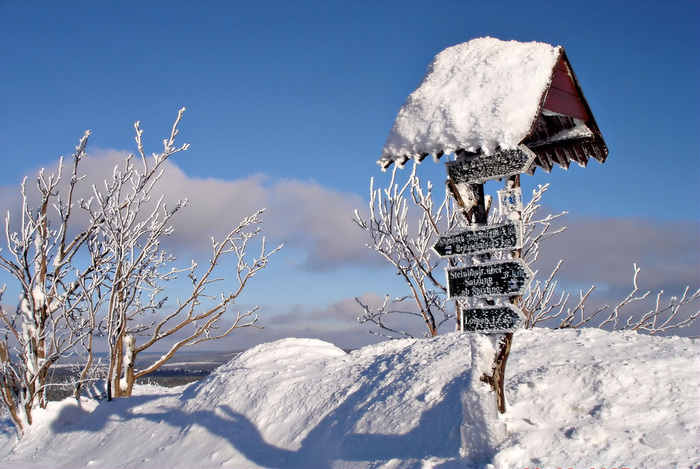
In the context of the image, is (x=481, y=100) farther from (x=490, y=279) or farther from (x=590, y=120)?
(x=490, y=279)

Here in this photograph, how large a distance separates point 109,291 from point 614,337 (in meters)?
9.65

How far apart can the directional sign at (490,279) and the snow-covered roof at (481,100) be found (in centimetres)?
100

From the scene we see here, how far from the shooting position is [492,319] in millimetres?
4363

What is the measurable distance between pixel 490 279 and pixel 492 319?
0.34 meters

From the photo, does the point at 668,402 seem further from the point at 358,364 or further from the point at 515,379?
the point at 358,364

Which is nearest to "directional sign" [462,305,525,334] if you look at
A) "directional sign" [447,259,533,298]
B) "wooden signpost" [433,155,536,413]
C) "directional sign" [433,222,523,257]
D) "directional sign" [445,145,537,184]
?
"wooden signpost" [433,155,536,413]

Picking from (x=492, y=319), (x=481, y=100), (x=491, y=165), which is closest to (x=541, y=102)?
(x=481, y=100)

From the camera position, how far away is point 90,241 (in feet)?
36.0

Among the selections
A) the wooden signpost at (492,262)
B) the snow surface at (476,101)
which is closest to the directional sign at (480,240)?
the wooden signpost at (492,262)

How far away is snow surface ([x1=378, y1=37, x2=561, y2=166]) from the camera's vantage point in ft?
14.2

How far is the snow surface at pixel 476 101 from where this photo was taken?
4.33 m

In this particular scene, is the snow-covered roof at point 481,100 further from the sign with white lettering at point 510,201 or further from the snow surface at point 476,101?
the sign with white lettering at point 510,201

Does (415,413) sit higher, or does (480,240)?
(480,240)

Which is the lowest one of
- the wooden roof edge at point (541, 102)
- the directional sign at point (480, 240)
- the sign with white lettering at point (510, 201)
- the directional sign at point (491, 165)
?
the directional sign at point (480, 240)
